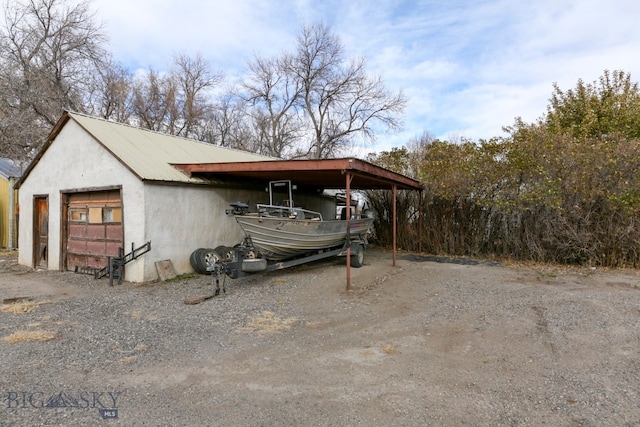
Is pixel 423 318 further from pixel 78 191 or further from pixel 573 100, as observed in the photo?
pixel 573 100

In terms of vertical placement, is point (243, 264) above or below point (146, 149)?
below

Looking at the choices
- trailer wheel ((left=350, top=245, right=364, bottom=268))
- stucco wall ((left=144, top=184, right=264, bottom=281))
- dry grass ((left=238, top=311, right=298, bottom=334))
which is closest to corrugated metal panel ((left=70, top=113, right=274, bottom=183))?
stucco wall ((left=144, top=184, right=264, bottom=281))

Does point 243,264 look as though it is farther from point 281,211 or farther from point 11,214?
point 11,214

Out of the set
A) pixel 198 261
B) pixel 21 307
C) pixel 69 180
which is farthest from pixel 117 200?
pixel 21 307

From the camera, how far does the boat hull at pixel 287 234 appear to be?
24.2 feet

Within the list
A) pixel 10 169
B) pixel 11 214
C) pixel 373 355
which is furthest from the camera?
pixel 10 169

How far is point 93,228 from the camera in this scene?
935 cm

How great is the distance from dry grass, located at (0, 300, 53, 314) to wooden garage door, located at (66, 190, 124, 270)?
87.2 inches

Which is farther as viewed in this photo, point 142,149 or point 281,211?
point 142,149

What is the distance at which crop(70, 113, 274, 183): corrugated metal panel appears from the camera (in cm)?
858

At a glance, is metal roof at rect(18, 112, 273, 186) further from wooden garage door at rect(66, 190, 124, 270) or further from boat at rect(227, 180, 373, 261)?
boat at rect(227, 180, 373, 261)

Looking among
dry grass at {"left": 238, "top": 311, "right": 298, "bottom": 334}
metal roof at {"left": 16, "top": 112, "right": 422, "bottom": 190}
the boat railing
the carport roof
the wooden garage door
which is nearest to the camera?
dry grass at {"left": 238, "top": 311, "right": 298, "bottom": 334}

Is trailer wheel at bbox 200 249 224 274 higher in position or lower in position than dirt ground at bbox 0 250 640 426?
higher

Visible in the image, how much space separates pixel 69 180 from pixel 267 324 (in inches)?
299
